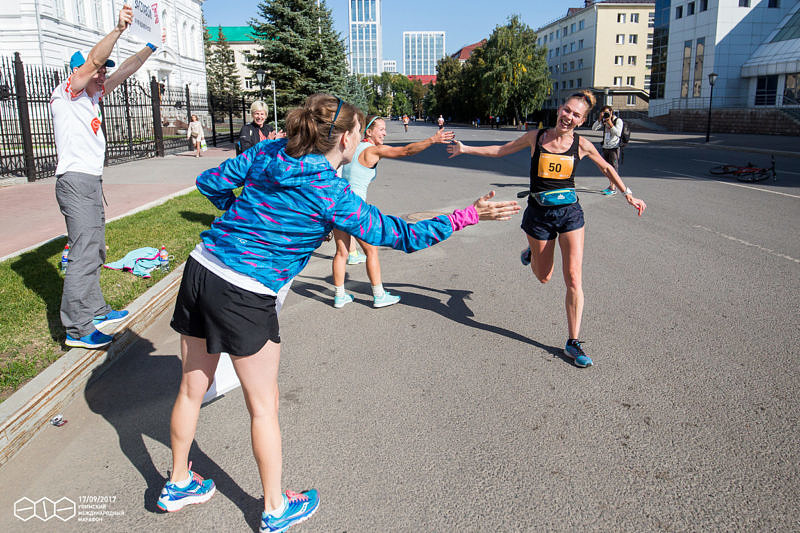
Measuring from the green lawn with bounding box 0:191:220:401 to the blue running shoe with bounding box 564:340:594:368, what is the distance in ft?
13.1

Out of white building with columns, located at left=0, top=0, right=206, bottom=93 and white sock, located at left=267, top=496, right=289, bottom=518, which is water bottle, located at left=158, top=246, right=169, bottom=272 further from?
white building with columns, located at left=0, top=0, right=206, bottom=93

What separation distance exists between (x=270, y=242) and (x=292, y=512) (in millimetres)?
1281

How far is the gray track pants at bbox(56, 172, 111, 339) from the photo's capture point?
15.1 ft

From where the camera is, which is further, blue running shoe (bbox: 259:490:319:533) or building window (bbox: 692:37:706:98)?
building window (bbox: 692:37:706:98)

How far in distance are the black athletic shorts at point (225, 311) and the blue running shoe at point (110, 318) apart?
9.61 feet

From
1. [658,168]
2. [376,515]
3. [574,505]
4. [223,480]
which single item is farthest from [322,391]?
[658,168]

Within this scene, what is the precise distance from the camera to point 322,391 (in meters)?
4.21

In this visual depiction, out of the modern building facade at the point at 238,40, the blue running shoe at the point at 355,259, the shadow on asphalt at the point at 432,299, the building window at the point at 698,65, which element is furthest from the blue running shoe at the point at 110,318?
the modern building facade at the point at 238,40

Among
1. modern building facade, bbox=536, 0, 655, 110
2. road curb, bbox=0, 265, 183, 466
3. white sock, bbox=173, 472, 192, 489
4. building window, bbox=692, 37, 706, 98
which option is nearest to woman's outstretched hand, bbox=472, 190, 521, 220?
white sock, bbox=173, 472, 192, 489

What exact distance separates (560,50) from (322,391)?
3965 inches

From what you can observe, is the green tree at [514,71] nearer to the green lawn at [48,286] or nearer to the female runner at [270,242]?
the green lawn at [48,286]

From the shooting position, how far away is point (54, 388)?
13.2 ft

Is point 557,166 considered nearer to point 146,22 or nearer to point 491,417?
point 491,417

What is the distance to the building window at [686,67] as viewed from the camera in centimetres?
5569
